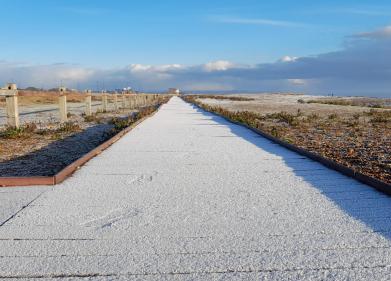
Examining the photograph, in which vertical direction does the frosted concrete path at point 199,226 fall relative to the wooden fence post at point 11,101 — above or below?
below

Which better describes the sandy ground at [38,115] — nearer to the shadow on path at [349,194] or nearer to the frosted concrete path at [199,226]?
the frosted concrete path at [199,226]

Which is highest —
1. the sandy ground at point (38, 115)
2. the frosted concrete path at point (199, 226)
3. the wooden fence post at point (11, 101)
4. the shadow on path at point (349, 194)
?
the wooden fence post at point (11, 101)

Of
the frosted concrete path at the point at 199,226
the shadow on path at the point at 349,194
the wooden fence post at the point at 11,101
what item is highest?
the wooden fence post at the point at 11,101

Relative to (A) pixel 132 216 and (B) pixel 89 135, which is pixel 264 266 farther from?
(B) pixel 89 135

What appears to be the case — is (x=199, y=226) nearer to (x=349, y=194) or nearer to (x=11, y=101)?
(x=349, y=194)

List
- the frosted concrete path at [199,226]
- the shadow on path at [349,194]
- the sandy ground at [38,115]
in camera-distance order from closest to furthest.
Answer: the frosted concrete path at [199,226] → the shadow on path at [349,194] → the sandy ground at [38,115]

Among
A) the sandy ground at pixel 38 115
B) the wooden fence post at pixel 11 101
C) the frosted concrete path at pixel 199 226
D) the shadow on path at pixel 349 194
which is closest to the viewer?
the frosted concrete path at pixel 199 226

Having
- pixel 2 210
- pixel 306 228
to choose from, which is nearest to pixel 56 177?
pixel 2 210

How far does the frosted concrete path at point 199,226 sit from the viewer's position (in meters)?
3.25

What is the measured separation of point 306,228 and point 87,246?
6.11 ft

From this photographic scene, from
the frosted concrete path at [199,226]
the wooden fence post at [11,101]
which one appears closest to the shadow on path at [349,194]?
the frosted concrete path at [199,226]

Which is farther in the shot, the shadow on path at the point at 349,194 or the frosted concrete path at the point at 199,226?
the shadow on path at the point at 349,194

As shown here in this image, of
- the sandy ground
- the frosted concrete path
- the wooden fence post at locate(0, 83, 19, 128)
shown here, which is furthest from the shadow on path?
the sandy ground

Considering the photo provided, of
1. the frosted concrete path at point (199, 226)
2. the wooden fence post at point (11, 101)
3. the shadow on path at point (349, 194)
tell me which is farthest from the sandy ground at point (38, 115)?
the shadow on path at point (349, 194)
